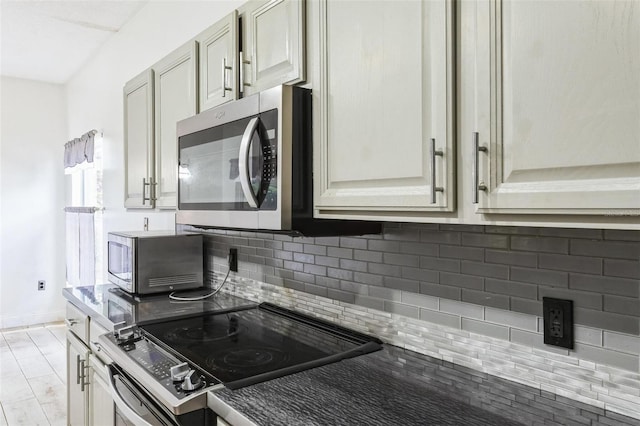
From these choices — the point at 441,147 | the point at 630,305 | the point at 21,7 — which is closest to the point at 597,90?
the point at 441,147

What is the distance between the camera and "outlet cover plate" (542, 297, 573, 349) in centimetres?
112

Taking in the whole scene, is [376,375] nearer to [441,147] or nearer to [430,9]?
[441,147]

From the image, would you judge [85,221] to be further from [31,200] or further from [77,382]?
[77,382]

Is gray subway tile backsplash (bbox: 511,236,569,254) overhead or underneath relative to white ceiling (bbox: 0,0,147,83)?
underneath

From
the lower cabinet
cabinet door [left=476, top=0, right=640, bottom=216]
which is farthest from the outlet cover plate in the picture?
the lower cabinet

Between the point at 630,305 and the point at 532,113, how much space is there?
1.66ft

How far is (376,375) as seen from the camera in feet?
4.33

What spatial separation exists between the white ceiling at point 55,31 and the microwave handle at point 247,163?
2393 mm

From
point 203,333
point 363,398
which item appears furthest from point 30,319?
point 363,398

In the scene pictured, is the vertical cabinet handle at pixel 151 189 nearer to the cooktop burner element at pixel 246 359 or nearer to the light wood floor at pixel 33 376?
the cooktop burner element at pixel 246 359

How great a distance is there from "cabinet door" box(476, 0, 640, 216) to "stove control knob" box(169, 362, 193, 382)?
91 centimetres

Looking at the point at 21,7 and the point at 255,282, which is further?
the point at 21,7

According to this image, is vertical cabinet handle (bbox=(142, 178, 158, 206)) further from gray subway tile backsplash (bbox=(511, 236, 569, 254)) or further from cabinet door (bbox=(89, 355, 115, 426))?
gray subway tile backsplash (bbox=(511, 236, 569, 254))

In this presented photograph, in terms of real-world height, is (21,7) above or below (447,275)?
above
